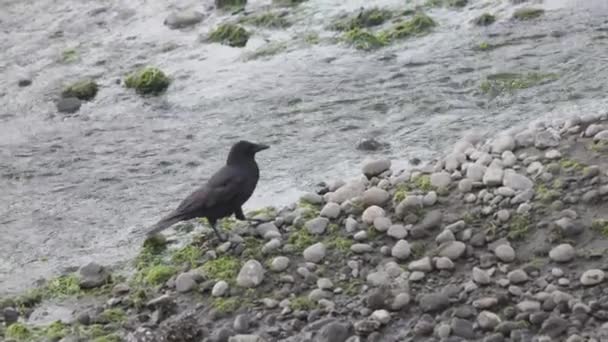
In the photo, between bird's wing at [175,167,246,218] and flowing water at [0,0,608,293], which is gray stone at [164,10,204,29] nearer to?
flowing water at [0,0,608,293]

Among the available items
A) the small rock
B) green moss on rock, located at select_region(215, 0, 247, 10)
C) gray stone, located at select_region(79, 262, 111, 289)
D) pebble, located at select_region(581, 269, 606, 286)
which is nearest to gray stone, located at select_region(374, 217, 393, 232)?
the small rock

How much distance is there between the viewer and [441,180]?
30.1 feet

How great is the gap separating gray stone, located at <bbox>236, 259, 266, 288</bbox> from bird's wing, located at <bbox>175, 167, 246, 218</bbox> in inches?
34.4

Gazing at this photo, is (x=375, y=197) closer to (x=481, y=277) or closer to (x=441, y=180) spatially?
(x=441, y=180)

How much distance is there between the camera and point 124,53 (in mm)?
16594

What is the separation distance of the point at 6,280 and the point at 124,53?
25.0 ft

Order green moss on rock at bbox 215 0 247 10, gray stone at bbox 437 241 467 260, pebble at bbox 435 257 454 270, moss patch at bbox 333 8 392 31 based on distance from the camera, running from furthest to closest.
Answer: green moss on rock at bbox 215 0 247 10
moss patch at bbox 333 8 392 31
gray stone at bbox 437 241 467 260
pebble at bbox 435 257 454 270

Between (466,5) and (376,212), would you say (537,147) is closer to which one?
(376,212)

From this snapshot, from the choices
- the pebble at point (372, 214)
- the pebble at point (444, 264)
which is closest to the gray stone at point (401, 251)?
the pebble at point (444, 264)

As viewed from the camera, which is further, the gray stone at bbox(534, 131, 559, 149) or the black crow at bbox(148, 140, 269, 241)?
the gray stone at bbox(534, 131, 559, 149)

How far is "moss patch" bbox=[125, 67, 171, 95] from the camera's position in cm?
1455

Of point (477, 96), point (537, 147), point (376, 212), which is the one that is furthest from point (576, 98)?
Result: point (376, 212)

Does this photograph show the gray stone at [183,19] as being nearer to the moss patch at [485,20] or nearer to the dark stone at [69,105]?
the dark stone at [69,105]

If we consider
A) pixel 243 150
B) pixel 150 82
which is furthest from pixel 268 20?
pixel 243 150
